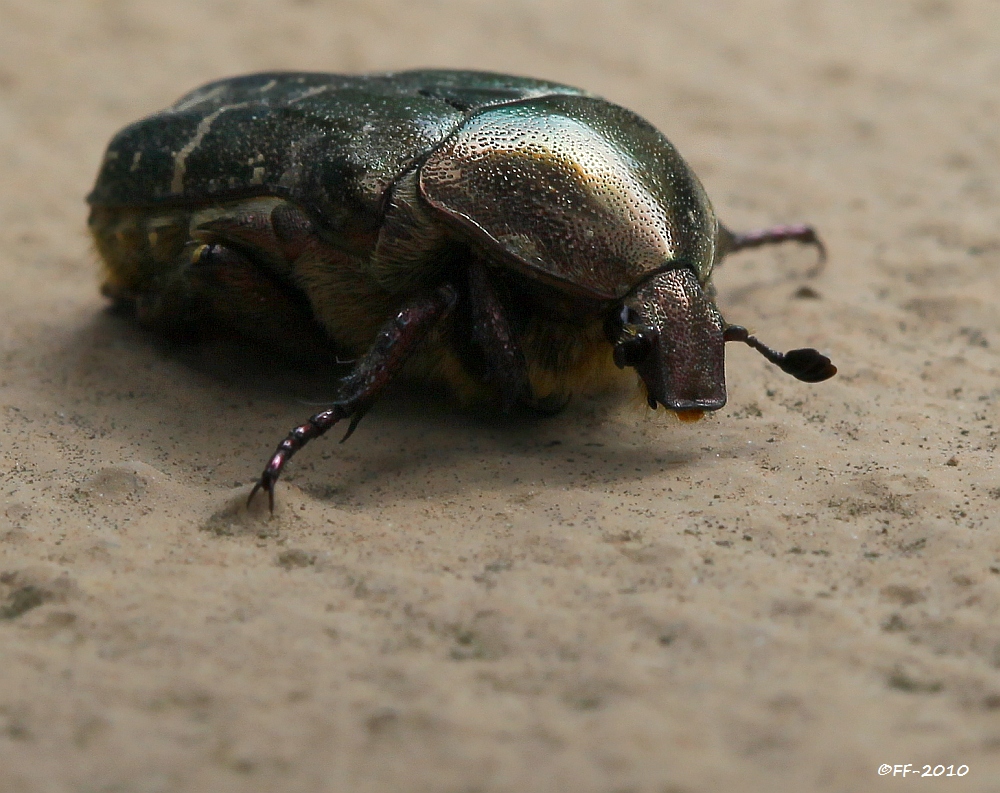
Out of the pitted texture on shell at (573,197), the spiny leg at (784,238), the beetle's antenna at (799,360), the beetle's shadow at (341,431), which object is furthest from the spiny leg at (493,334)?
the spiny leg at (784,238)

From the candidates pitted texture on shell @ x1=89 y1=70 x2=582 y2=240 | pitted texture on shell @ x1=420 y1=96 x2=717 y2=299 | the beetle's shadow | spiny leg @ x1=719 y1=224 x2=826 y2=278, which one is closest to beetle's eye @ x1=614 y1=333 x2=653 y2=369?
pitted texture on shell @ x1=420 y1=96 x2=717 y2=299

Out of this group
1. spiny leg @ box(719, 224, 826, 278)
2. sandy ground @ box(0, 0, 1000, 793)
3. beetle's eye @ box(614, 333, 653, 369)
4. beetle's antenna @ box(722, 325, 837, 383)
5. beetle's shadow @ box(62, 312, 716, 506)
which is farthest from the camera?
spiny leg @ box(719, 224, 826, 278)

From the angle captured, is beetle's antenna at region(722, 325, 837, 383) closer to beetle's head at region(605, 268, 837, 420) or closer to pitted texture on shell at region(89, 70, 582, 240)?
beetle's head at region(605, 268, 837, 420)

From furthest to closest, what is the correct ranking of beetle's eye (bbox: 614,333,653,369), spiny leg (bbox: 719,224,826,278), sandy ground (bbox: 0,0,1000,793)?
spiny leg (bbox: 719,224,826,278) < beetle's eye (bbox: 614,333,653,369) < sandy ground (bbox: 0,0,1000,793)

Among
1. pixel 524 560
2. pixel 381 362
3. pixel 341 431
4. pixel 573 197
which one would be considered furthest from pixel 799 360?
pixel 341 431

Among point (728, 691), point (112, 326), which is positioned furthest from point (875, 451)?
point (112, 326)

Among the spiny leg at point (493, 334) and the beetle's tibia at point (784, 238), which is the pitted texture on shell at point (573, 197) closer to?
the spiny leg at point (493, 334)
